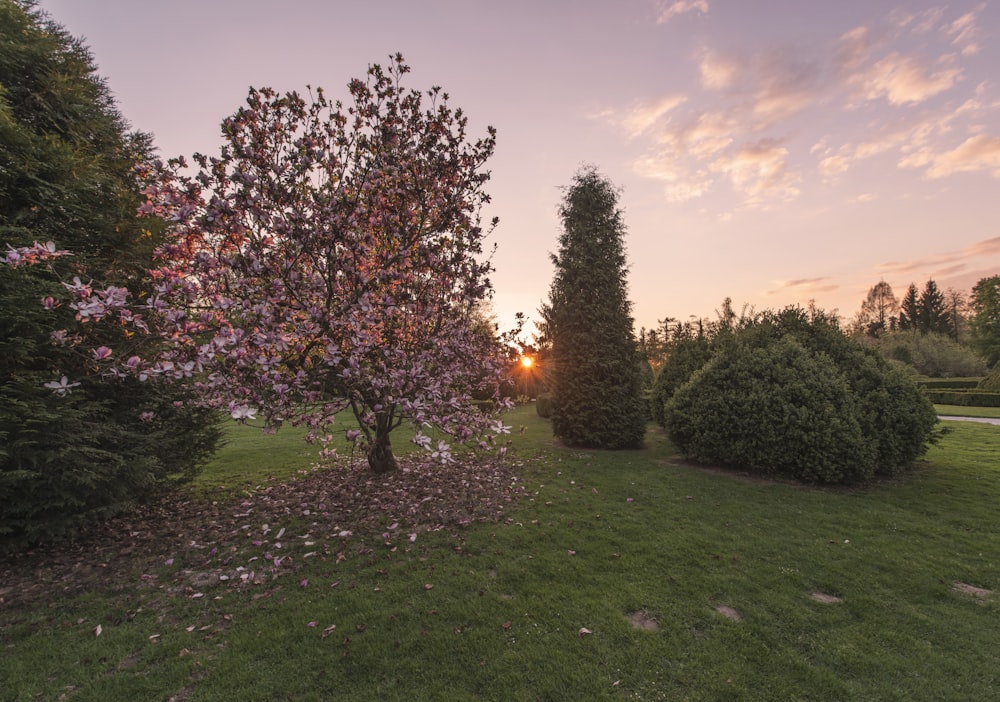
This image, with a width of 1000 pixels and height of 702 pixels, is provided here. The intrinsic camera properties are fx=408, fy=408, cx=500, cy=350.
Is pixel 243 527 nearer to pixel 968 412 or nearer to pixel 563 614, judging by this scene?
pixel 563 614

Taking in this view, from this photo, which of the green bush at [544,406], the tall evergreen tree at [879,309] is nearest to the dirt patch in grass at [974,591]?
the green bush at [544,406]

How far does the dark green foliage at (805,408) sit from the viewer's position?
26.8 ft

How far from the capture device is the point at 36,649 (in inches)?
151

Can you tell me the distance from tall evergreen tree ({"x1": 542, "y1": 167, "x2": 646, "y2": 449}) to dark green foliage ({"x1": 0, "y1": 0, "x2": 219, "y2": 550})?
380 inches

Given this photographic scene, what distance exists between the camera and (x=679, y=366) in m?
13.5

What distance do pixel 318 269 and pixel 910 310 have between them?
92.0 m

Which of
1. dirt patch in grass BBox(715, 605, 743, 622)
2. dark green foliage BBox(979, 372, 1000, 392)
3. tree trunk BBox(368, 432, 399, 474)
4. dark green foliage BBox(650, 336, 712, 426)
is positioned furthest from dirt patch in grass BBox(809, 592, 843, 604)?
dark green foliage BBox(979, 372, 1000, 392)

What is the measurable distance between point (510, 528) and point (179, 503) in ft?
20.6

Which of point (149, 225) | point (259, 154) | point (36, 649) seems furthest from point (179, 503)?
point (259, 154)

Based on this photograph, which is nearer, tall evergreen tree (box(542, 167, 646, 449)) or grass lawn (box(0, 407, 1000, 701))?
grass lawn (box(0, 407, 1000, 701))

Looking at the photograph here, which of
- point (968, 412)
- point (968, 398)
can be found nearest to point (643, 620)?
point (968, 412)

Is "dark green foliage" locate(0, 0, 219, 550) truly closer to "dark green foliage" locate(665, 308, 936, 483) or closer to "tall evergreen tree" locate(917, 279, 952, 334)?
"dark green foliage" locate(665, 308, 936, 483)

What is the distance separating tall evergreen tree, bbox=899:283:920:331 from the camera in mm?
63719

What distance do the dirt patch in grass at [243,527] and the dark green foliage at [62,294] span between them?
51cm
